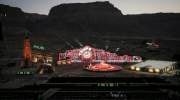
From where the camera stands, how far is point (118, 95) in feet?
Result: 134

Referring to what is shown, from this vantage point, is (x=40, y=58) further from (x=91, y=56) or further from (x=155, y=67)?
(x=155, y=67)

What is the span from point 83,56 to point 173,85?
166ft

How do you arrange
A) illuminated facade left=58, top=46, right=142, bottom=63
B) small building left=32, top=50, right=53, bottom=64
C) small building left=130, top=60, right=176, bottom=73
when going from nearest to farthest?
1. small building left=130, top=60, right=176, bottom=73
2. illuminated facade left=58, top=46, right=142, bottom=63
3. small building left=32, top=50, right=53, bottom=64

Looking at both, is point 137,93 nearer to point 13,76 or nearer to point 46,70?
point 13,76

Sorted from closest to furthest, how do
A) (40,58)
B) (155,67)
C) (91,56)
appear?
(155,67)
(91,56)
(40,58)

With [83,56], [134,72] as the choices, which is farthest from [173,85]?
[83,56]

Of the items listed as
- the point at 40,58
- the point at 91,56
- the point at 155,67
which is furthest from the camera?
the point at 40,58

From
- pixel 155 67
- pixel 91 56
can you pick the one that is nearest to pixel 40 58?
pixel 91 56

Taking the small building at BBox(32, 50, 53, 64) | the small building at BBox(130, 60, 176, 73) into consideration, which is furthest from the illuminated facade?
the small building at BBox(130, 60, 176, 73)

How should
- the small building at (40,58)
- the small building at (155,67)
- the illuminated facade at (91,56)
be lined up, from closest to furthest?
the small building at (155,67) < the illuminated facade at (91,56) < the small building at (40,58)

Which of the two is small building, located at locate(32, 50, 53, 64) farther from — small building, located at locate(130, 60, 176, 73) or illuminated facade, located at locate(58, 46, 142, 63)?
small building, located at locate(130, 60, 176, 73)

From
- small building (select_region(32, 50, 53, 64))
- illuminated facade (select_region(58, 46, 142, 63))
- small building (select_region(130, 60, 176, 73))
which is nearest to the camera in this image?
small building (select_region(130, 60, 176, 73))

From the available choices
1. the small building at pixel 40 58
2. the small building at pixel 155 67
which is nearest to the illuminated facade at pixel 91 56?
the small building at pixel 40 58

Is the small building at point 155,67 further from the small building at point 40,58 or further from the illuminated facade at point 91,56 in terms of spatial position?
the small building at point 40,58
